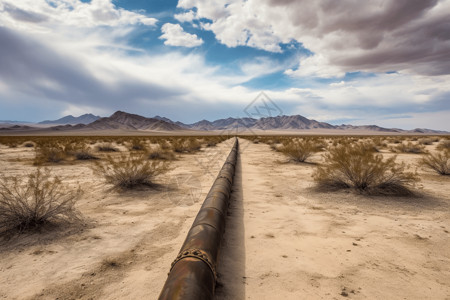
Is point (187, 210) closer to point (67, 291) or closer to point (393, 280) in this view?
point (67, 291)

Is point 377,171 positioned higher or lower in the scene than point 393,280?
higher

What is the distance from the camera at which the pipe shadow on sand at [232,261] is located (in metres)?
2.50

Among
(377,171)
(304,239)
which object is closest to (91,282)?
(304,239)

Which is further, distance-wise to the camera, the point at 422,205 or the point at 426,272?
the point at 422,205

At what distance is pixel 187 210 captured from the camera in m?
5.09

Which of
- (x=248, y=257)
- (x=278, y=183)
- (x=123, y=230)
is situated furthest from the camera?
(x=278, y=183)

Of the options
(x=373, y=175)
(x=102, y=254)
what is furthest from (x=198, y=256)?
(x=373, y=175)

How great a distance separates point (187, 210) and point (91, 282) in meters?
2.54

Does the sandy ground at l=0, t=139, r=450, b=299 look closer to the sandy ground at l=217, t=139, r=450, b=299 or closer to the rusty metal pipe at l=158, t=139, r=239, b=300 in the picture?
the sandy ground at l=217, t=139, r=450, b=299

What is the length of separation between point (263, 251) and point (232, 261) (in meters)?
0.52

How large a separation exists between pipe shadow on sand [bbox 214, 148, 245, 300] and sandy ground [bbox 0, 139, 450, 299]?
0.04 feet

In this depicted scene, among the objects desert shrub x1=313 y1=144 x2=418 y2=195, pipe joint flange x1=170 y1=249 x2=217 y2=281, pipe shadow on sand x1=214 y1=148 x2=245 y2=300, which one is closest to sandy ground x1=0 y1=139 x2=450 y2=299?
pipe shadow on sand x1=214 y1=148 x2=245 y2=300

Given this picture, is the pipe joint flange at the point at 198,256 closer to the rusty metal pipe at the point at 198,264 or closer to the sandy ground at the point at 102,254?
the rusty metal pipe at the point at 198,264

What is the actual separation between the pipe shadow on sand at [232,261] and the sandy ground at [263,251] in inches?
0.5
